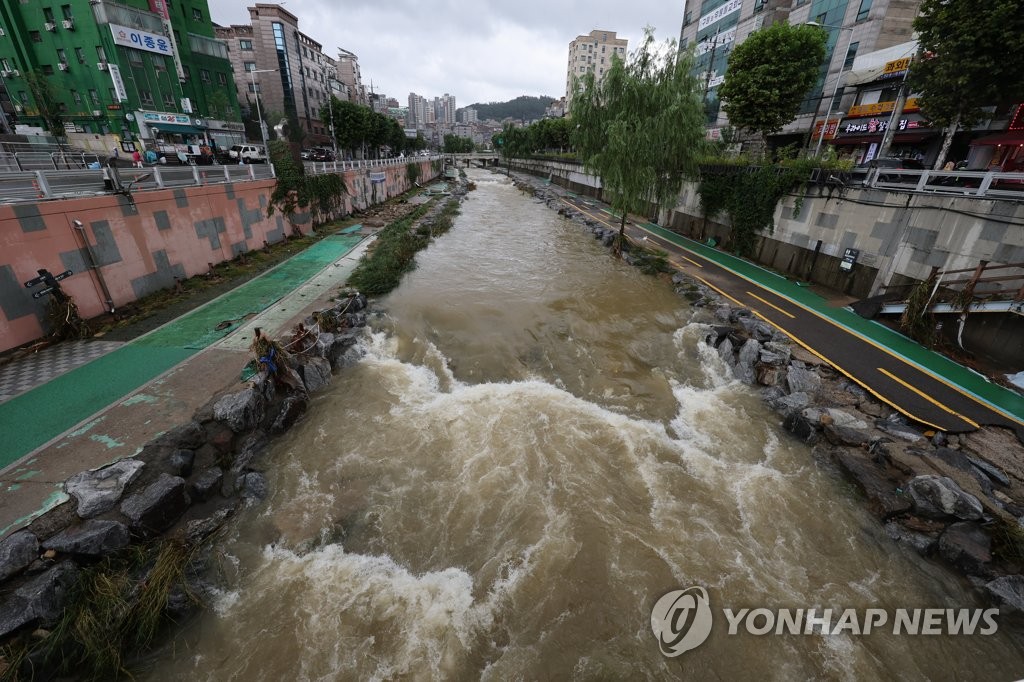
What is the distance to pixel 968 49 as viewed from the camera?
47.8 feet

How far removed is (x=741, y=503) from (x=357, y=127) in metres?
55.2

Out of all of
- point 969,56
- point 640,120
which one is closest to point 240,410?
point 640,120

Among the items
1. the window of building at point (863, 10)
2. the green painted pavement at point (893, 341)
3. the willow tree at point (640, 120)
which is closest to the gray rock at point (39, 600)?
the green painted pavement at point (893, 341)

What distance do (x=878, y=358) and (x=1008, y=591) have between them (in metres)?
7.11

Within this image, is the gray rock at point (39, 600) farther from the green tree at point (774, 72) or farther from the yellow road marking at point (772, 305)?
the green tree at point (774, 72)

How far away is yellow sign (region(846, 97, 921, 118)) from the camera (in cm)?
2704

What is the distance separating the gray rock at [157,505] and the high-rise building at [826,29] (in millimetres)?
24539

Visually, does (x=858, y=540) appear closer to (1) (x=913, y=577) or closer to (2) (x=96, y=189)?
(1) (x=913, y=577)

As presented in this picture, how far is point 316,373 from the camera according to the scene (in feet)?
32.9

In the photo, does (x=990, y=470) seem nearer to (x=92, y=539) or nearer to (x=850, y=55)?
(x=92, y=539)

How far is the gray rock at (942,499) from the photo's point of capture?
667 centimetres

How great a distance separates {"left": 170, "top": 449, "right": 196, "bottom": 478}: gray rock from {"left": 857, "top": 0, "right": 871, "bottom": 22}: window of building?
4744 centimetres

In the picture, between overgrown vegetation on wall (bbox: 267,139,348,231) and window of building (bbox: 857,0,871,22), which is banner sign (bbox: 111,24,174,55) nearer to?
overgrown vegetation on wall (bbox: 267,139,348,231)

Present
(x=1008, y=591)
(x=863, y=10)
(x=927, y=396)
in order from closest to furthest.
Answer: (x=1008, y=591), (x=927, y=396), (x=863, y=10)
